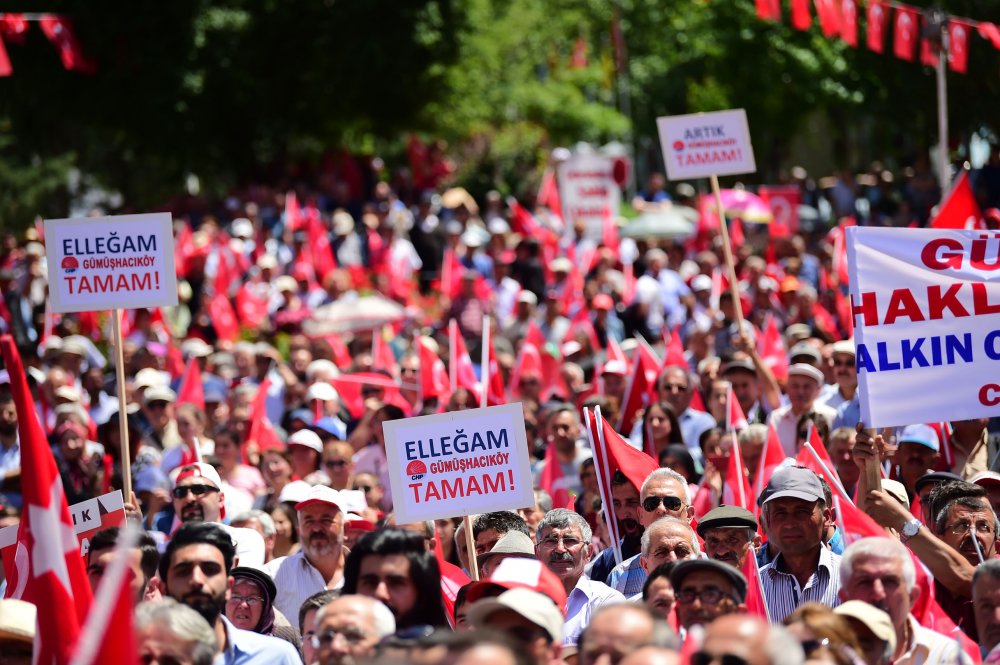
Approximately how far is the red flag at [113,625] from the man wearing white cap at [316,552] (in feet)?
11.8

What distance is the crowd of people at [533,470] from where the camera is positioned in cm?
555

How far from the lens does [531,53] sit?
40750 mm

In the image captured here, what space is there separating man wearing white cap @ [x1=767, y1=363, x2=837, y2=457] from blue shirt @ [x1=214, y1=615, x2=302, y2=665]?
486 centimetres

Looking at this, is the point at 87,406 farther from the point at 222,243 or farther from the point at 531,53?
the point at 531,53

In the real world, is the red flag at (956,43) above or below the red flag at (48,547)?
above

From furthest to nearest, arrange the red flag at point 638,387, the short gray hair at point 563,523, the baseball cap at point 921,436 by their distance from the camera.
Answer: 1. the red flag at point 638,387
2. the baseball cap at point 921,436
3. the short gray hair at point 563,523

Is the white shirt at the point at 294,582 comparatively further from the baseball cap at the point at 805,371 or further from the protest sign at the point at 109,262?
the baseball cap at the point at 805,371

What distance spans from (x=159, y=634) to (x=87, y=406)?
9.03 meters

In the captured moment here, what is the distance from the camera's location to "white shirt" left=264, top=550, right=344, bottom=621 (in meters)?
7.97

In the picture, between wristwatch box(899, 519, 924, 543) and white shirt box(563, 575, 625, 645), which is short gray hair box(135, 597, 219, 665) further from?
wristwatch box(899, 519, 924, 543)

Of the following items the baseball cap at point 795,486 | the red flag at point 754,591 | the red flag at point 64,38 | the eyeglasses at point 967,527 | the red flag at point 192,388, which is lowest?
the red flag at point 754,591

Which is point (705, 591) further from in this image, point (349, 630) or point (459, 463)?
point (459, 463)

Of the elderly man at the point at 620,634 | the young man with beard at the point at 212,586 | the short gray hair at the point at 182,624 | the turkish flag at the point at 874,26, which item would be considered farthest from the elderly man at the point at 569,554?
the turkish flag at the point at 874,26

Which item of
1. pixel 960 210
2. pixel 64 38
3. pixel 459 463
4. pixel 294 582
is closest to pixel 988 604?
pixel 459 463
